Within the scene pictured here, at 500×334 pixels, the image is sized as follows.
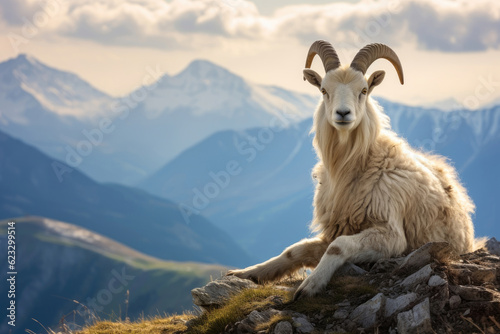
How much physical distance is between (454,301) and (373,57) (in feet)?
17.4

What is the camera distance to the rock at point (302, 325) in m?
7.50

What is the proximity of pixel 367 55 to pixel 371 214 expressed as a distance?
10.0 ft

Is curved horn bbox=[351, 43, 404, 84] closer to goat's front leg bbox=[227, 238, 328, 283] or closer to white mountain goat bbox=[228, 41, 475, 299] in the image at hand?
white mountain goat bbox=[228, 41, 475, 299]

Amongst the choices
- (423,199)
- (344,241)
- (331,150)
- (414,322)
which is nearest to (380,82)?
(331,150)

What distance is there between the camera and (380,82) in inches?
427

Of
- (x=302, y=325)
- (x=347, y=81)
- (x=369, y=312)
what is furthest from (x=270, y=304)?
(x=347, y=81)

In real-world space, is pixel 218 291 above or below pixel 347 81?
below

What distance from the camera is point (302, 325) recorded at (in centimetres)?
757

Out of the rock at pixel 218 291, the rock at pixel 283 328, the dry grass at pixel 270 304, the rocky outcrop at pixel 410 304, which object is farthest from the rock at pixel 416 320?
the rock at pixel 218 291

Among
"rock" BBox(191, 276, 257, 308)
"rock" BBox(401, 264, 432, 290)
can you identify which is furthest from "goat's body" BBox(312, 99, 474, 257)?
"rock" BBox(191, 276, 257, 308)

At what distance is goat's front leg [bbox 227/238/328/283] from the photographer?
1012 cm

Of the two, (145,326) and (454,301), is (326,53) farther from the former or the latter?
(145,326)

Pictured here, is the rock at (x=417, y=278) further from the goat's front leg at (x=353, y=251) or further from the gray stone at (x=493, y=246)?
the gray stone at (x=493, y=246)

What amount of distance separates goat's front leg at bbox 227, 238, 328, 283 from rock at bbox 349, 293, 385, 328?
102 inches
